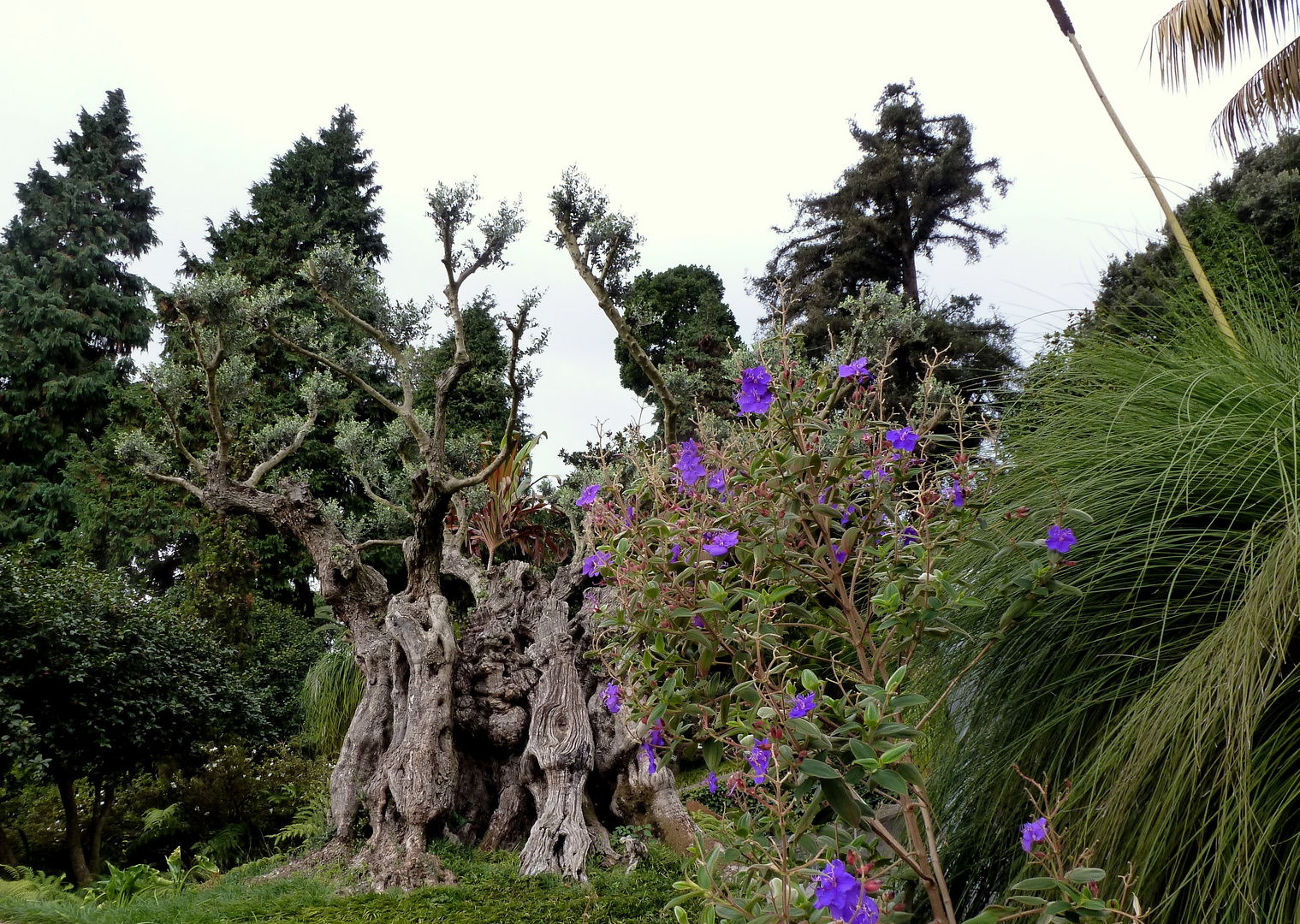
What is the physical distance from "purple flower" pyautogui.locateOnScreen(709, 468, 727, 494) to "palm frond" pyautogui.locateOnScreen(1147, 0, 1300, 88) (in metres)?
7.02

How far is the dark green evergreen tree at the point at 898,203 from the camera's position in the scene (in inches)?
568

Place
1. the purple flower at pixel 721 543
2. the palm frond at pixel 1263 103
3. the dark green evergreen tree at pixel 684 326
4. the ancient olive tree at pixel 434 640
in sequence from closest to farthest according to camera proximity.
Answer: the purple flower at pixel 721 543 < the ancient olive tree at pixel 434 640 < the palm frond at pixel 1263 103 < the dark green evergreen tree at pixel 684 326

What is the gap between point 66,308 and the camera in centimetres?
1566

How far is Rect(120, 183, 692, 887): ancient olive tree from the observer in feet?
15.0

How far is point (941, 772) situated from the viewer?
1.82 meters

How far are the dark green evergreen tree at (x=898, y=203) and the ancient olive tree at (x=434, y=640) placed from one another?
379 inches

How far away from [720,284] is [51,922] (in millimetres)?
14638

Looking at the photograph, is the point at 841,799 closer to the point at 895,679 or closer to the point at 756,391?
the point at 895,679

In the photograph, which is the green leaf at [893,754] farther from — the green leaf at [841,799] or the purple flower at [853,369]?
the purple flower at [853,369]

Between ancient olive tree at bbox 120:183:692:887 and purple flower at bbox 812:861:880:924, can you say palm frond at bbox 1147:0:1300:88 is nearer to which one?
ancient olive tree at bbox 120:183:692:887

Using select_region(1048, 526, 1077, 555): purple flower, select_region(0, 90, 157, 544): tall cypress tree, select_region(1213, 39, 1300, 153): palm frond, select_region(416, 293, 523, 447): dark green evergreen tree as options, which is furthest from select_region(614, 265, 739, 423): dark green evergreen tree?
select_region(1048, 526, 1077, 555): purple flower

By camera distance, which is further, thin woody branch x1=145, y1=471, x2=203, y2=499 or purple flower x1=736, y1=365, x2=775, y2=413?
thin woody branch x1=145, y1=471, x2=203, y2=499

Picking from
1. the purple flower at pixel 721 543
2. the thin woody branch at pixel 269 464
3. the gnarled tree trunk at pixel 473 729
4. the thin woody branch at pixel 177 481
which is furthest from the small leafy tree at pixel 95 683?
the purple flower at pixel 721 543

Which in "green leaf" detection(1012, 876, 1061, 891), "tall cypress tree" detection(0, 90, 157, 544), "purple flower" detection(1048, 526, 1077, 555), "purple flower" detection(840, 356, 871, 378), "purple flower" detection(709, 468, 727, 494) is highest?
"tall cypress tree" detection(0, 90, 157, 544)
